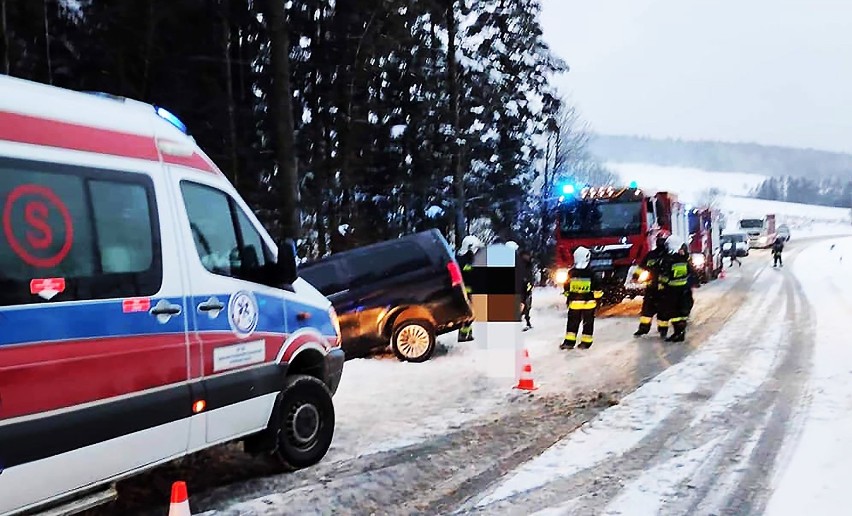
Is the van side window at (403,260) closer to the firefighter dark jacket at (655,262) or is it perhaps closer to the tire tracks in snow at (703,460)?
the firefighter dark jacket at (655,262)

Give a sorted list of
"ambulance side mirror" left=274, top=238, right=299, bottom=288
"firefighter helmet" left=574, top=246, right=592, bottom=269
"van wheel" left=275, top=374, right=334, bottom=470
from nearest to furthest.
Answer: "ambulance side mirror" left=274, top=238, right=299, bottom=288
"van wheel" left=275, top=374, right=334, bottom=470
"firefighter helmet" left=574, top=246, right=592, bottom=269

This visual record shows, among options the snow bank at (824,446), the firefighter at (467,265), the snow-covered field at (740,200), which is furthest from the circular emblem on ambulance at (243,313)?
the snow-covered field at (740,200)

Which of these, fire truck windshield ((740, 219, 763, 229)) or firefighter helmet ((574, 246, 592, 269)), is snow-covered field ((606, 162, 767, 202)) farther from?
firefighter helmet ((574, 246, 592, 269))

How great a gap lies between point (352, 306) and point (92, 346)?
23.1 feet

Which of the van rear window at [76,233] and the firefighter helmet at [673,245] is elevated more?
the van rear window at [76,233]

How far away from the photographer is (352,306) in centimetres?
1078

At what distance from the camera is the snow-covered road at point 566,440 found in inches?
194

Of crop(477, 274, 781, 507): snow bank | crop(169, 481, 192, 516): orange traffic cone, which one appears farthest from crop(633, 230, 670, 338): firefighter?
crop(169, 481, 192, 516): orange traffic cone

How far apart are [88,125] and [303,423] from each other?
9.32 ft

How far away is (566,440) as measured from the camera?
628cm

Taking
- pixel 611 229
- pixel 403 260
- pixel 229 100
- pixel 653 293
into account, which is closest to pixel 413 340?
pixel 403 260

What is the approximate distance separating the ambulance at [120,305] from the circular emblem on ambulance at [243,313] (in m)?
0.01

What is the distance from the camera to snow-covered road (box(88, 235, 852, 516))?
4930mm

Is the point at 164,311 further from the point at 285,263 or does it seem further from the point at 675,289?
the point at 675,289
